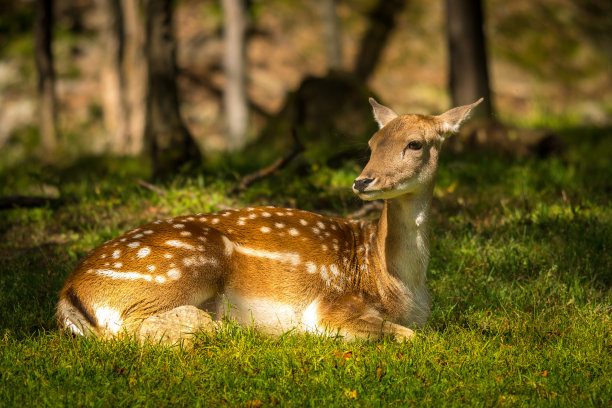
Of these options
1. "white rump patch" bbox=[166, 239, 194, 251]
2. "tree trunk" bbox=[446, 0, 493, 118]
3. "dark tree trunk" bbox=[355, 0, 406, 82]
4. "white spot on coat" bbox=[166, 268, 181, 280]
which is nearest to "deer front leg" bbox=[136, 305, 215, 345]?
"white spot on coat" bbox=[166, 268, 181, 280]

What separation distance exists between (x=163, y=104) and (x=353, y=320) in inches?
189

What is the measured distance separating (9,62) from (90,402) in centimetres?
1506

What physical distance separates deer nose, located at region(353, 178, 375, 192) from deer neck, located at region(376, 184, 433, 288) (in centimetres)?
44

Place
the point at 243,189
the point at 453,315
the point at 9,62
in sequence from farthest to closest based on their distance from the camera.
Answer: the point at 9,62 → the point at 243,189 → the point at 453,315

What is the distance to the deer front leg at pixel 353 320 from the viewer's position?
14.1 ft

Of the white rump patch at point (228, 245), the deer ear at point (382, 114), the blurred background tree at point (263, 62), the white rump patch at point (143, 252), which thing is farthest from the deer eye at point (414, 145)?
the blurred background tree at point (263, 62)

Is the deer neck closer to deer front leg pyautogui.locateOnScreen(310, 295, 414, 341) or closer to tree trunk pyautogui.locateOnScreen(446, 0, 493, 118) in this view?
deer front leg pyautogui.locateOnScreen(310, 295, 414, 341)

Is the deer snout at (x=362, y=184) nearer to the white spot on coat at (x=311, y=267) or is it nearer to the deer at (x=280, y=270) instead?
the deer at (x=280, y=270)

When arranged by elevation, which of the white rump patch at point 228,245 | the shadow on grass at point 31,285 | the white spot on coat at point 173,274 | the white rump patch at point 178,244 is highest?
the white rump patch at point 178,244

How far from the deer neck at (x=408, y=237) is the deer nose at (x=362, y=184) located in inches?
17.5

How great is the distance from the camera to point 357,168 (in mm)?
7762

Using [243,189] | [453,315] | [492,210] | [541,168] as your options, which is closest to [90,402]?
[453,315]

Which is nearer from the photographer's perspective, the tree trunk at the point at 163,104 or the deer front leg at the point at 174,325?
the deer front leg at the point at 174,325

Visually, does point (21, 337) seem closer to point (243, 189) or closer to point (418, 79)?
point (243, 189)
